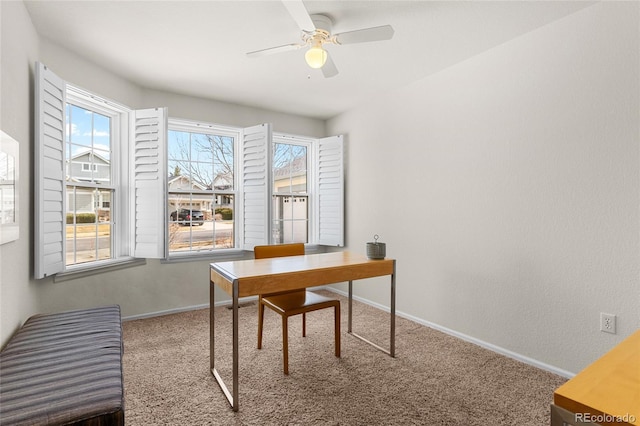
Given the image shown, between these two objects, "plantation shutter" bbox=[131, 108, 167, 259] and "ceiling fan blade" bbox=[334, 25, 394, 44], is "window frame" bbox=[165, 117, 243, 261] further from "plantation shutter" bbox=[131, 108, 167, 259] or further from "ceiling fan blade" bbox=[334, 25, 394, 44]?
"ceiling fan blade" bbox=[334, 25, 394, 44]

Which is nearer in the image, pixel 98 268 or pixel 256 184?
pixel 98 268

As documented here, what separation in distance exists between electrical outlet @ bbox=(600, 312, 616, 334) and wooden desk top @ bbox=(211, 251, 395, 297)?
1.39m

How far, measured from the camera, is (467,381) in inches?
91.5

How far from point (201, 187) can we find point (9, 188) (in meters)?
2.31

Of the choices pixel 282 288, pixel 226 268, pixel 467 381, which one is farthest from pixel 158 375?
pixel 467 381

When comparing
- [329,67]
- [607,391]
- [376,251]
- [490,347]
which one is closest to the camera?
[607,391]

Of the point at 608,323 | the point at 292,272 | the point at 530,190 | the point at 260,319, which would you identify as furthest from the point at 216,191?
the point at 608,323

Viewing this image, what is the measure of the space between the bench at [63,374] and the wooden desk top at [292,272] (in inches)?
27.6

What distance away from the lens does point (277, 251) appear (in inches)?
121

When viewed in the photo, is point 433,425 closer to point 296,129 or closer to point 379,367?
point 379,367

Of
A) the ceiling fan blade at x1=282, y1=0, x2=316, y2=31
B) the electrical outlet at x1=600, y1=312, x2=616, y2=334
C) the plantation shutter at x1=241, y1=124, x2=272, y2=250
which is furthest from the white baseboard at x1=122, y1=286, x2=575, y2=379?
the ceiling fan blade at x1=282, y1=0, x2=316, y2=31

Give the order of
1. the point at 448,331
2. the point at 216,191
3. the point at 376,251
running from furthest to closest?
1. the point at 216,191
2. the point at 448,331
3. the point at 376,251

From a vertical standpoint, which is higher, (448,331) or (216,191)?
(216,191)

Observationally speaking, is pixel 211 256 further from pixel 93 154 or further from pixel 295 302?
pixel 295 302
